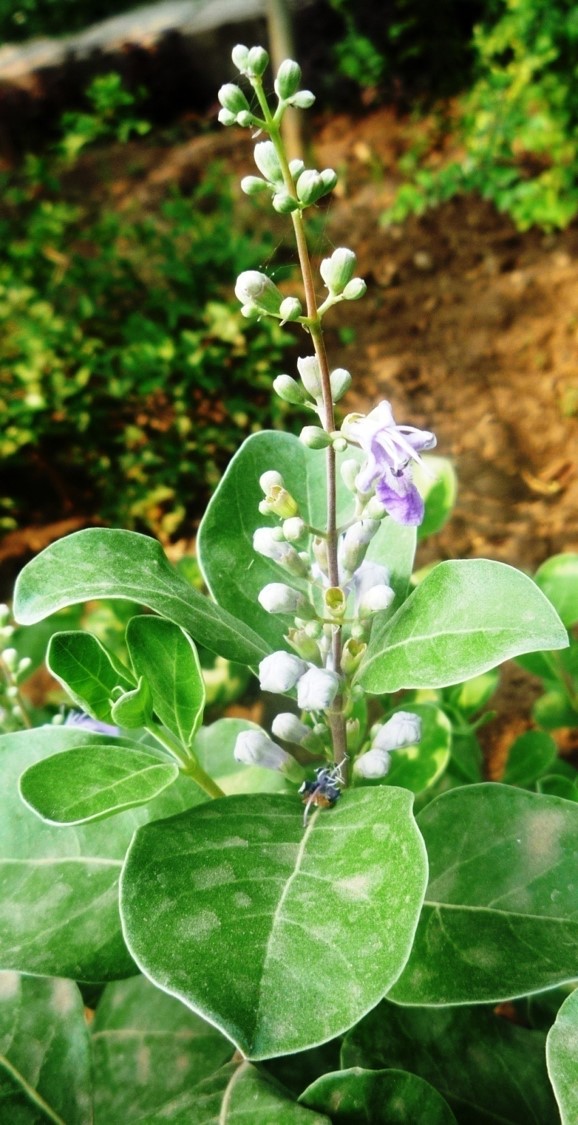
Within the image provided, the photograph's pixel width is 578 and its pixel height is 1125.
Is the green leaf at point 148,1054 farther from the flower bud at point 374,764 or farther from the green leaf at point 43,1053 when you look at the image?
the flower bud at point 374,764

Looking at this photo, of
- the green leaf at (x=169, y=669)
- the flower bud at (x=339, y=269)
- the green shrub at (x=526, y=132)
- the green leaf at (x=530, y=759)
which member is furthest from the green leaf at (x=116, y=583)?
the green shrub at (x=526, y=132)

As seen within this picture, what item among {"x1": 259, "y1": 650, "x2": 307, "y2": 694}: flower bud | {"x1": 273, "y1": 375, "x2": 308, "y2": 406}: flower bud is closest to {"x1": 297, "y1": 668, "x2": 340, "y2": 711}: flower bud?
{"x1": 259, "y1": 650, "x2": 307, "y2": 694}: flower bud

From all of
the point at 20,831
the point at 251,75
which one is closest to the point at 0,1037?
the point at 20,831

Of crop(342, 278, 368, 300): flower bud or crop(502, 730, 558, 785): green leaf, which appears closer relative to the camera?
crop(342, 278, 368, 300): flower bud

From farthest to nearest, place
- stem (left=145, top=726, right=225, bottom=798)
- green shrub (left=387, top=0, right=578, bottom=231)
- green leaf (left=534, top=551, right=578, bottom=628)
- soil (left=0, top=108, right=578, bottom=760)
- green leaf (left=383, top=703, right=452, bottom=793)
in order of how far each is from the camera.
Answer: green shrub (left=387, top=0, right=578, bottom=231)
soil (left=0, top=108, right=578, bottom=760)
green leaf (left=534, top=551, right=578, bottom=628)
green leaf (left=383, top=703, right=452, bottom=793)
stem (left=145, top=726, right=225, bottom=798)

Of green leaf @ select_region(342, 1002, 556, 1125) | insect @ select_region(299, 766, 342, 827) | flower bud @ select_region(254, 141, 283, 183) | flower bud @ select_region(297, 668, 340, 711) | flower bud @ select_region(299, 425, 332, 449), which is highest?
flower bud @ select_region(254, 141, 283, 183)

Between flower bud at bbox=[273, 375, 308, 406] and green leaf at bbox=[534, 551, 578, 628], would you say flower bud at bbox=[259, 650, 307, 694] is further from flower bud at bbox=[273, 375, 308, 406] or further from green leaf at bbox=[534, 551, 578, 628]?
green leaf at bbox=[534, 551, 578, 628]
